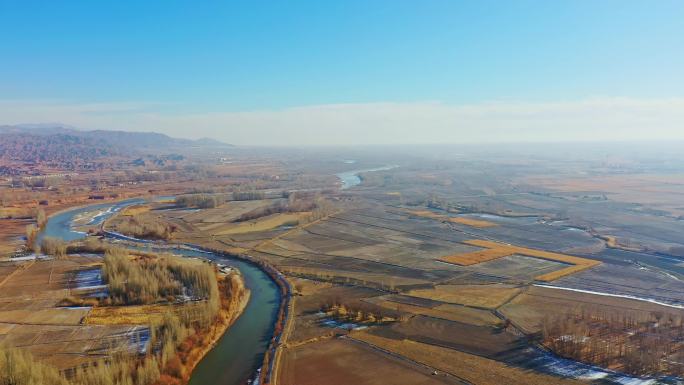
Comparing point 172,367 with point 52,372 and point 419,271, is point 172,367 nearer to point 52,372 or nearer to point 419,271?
point 52,372

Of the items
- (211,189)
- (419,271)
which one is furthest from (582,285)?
(211,189)

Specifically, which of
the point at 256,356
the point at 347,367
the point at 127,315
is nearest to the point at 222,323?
the point at 256,356

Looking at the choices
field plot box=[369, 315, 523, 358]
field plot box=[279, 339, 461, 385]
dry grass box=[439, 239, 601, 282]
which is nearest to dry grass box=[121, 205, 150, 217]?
dry grass box=[439, 239, 601, 282]

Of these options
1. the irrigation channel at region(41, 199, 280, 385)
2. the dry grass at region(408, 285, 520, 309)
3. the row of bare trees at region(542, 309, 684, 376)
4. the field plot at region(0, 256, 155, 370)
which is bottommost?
the irrigation channel at region(41, 199, 280, 385)

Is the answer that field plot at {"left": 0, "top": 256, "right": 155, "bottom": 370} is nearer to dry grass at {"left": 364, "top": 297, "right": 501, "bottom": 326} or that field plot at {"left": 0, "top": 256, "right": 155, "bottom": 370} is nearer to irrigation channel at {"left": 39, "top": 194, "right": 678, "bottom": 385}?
irrigation channel at {"left": 39, "top": 194, "right": 678, "bottom": 385}

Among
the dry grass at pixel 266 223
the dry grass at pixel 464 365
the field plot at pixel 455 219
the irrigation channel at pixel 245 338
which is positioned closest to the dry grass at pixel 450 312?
the dry grass at pixel 464 365

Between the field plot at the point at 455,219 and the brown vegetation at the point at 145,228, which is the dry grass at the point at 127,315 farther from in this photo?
the field plot at the point at 455,219
